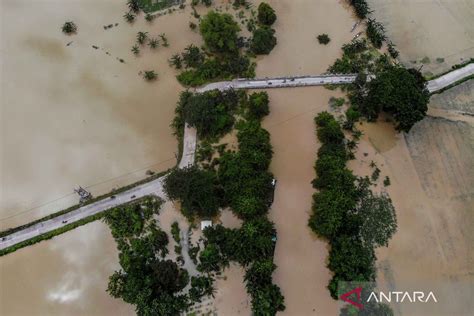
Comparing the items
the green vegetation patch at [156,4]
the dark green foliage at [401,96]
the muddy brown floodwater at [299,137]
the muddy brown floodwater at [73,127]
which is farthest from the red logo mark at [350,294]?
the green vegetation patch at [156,4]

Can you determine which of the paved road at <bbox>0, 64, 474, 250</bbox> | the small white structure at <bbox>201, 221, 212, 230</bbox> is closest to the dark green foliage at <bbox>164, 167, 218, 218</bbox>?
the small white structure at <bbox>201, 221, 212, 230</bbox>

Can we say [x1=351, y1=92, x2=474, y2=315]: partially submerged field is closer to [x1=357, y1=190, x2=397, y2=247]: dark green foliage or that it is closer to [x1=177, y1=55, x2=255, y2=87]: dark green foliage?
[x1=357, y1=190, x2=397, y2=247]: dark green foliage

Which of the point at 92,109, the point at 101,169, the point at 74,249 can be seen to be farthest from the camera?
the point at 92,109

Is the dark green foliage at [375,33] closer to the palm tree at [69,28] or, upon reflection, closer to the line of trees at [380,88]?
the line of trees at [380,88]

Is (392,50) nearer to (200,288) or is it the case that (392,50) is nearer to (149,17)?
(149,17)

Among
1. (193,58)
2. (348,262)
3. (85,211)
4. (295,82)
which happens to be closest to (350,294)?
(348,262)

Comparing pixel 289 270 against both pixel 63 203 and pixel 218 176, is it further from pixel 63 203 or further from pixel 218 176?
pixel 63 203

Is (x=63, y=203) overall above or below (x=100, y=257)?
above

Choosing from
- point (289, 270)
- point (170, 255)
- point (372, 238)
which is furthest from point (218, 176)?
point (372, 238)
